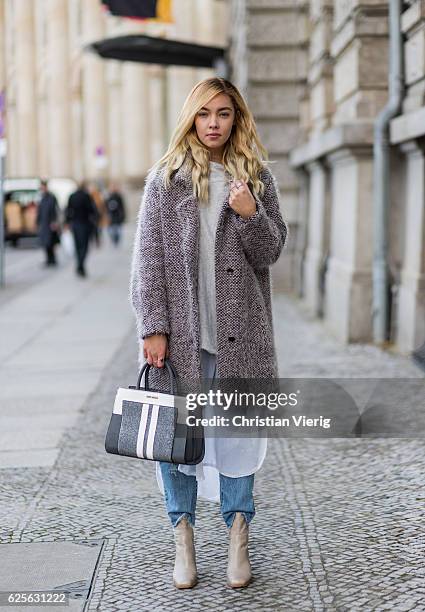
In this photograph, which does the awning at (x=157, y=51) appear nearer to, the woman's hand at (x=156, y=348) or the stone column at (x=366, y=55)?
the stone column at (x=366, y=55)

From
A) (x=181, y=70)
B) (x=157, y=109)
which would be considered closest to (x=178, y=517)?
(x=181, y=70)

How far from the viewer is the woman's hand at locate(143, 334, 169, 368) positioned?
396 centimetres

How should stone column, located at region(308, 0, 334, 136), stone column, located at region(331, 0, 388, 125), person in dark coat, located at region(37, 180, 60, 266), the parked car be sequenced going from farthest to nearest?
the parked car → person in dark coat, located at region(37, 180, 60, 266) → stone column, located at region(308, 0, 334, 136) → stone column, located at region(331, 0, 388, 125)

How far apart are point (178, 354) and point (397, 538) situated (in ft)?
3.90

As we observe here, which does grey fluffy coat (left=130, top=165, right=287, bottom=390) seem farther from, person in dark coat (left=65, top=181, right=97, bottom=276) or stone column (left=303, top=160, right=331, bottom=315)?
person in dark coat (left=65, top=181, right=97, bottom=276)

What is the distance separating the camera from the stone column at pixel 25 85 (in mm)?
61844

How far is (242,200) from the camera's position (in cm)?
390

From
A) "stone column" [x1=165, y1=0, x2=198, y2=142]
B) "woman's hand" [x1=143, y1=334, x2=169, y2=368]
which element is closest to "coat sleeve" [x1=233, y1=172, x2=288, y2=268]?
"woman's hand" [x1=143, y1=334, x2=169, y2=368]

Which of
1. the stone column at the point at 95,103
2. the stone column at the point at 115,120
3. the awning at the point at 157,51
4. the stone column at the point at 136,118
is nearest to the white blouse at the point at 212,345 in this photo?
the awning at the point at 157,51

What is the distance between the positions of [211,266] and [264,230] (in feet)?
0.72

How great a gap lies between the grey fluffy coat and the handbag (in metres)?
0.09

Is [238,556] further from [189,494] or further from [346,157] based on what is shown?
[346,157]

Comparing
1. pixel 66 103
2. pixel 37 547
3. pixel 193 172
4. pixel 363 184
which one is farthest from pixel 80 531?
pixel 66 103

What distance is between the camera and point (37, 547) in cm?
447
